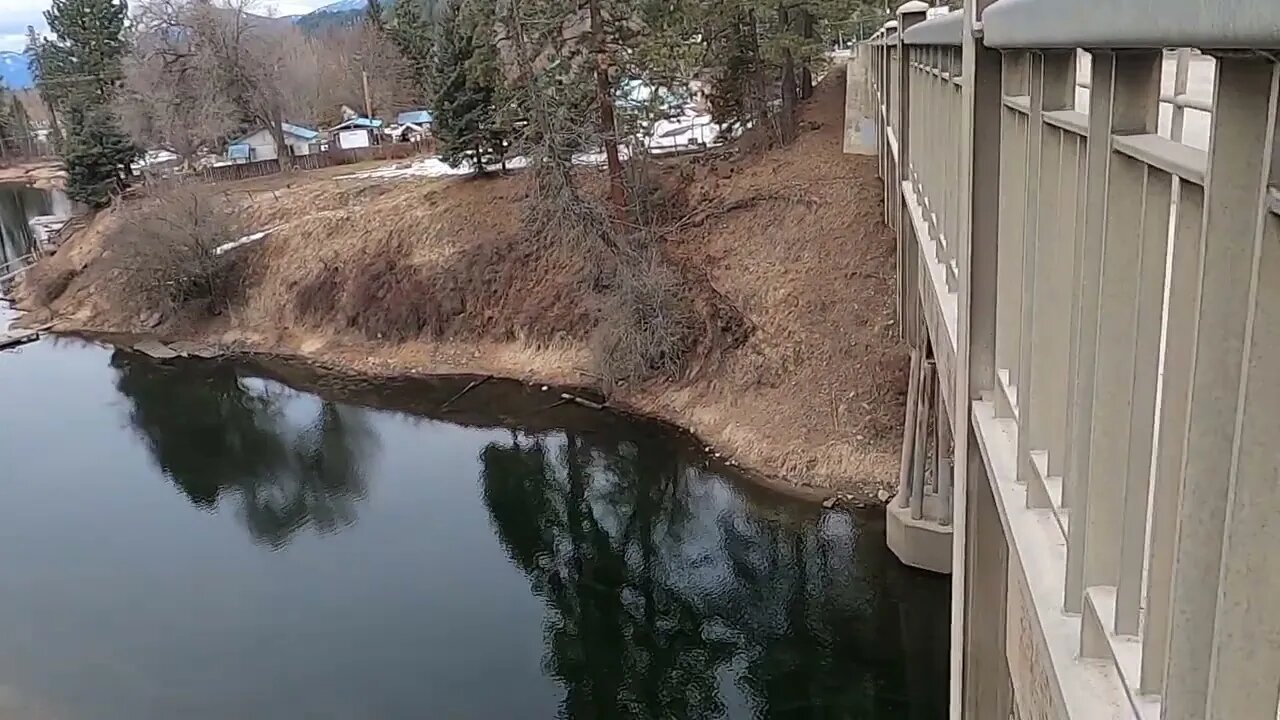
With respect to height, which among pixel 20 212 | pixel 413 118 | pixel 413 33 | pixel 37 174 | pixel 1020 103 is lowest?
pixel 20 212

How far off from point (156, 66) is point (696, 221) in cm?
2452

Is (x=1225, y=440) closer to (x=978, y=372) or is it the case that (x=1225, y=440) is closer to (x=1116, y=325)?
(x=1116, y=325)

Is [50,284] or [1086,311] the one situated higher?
[1086,311]

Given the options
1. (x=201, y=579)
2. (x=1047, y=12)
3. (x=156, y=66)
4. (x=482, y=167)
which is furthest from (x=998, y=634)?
(x=156, y=66)

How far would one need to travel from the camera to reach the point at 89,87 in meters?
42.9

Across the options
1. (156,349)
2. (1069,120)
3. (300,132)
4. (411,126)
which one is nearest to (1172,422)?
(1069,120)

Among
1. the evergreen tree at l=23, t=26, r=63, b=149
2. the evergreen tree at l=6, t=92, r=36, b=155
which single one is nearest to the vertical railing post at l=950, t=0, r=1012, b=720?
the evergreen tree at l=23, t=26, r=63, b=149

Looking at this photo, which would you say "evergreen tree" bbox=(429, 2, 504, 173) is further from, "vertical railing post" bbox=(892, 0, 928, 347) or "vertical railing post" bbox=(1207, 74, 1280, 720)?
"vertical railing post" bbox=(1207, 74, 1280, 720)

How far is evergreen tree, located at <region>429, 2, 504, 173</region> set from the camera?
2420 cm

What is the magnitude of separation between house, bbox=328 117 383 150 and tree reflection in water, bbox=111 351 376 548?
17.7m

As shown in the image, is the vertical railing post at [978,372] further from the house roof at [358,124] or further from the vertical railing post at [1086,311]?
the house roof at [358,124]

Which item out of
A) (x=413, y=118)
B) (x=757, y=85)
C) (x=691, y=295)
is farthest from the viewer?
(x=413, y=118)

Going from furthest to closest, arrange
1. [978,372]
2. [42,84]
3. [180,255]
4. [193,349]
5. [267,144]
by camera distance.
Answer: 1. [42,84]
2. [267,144]
3. [180,255]
4. [193,349]
5. [978,372]

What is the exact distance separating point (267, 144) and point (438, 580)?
31.5 m
